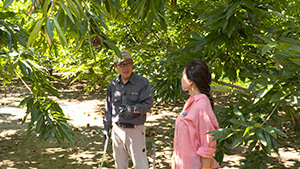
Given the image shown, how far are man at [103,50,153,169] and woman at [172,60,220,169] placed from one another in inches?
50.4

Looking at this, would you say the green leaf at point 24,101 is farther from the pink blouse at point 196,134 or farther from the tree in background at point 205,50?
the pink blouse at point 196,134

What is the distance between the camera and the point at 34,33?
1312mm

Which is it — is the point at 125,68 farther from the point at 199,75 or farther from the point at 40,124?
the point at 199,75

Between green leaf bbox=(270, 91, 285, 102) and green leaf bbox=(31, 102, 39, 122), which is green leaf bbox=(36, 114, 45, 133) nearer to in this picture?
green leaf bbox=(31, 102, 39, 122)

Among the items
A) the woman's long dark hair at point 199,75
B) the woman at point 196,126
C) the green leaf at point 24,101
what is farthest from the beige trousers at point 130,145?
the woman's long dark hair at point 199,75

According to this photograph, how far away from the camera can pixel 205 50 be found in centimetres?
290

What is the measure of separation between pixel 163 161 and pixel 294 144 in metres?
3.01

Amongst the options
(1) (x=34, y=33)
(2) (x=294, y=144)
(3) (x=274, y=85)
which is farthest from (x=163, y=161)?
(1) (x=34, y=33)

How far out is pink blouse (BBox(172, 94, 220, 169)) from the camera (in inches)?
83.3

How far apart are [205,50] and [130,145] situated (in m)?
1.54

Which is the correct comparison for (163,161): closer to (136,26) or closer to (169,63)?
(169,63)

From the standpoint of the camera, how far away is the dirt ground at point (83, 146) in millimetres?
5237

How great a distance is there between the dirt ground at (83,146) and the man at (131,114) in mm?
252

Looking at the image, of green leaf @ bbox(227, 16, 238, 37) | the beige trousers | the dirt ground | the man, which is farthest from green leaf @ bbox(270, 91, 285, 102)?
the beige trousers
